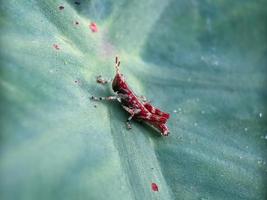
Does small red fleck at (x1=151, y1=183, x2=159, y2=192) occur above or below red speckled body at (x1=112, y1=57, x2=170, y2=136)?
below

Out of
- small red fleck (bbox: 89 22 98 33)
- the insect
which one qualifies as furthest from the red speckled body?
small red fleck (bbox: 89 22 98 33)

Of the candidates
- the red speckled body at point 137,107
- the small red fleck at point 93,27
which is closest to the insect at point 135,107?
the red speckled body at point 137,107

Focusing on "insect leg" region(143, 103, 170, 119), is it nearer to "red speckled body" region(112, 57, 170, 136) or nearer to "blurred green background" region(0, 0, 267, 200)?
"red speckled body" region(112, 57, 170, 136)

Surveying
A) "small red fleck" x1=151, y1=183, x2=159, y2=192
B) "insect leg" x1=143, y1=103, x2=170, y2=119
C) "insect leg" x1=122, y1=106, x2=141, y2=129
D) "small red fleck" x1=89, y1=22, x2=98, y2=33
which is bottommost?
"small red fleck" x1=151, y1=183, x2=159, y2=192

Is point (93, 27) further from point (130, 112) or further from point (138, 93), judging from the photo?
point (130, 112)

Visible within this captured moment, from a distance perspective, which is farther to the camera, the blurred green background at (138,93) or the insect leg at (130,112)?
the insect leg at (130,112)

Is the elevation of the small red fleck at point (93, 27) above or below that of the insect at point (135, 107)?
above

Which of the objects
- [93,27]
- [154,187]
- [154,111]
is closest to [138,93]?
[154,111]

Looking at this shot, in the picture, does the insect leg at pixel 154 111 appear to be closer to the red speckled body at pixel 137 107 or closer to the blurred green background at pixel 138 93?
the red speckled body at pixel 137 107
